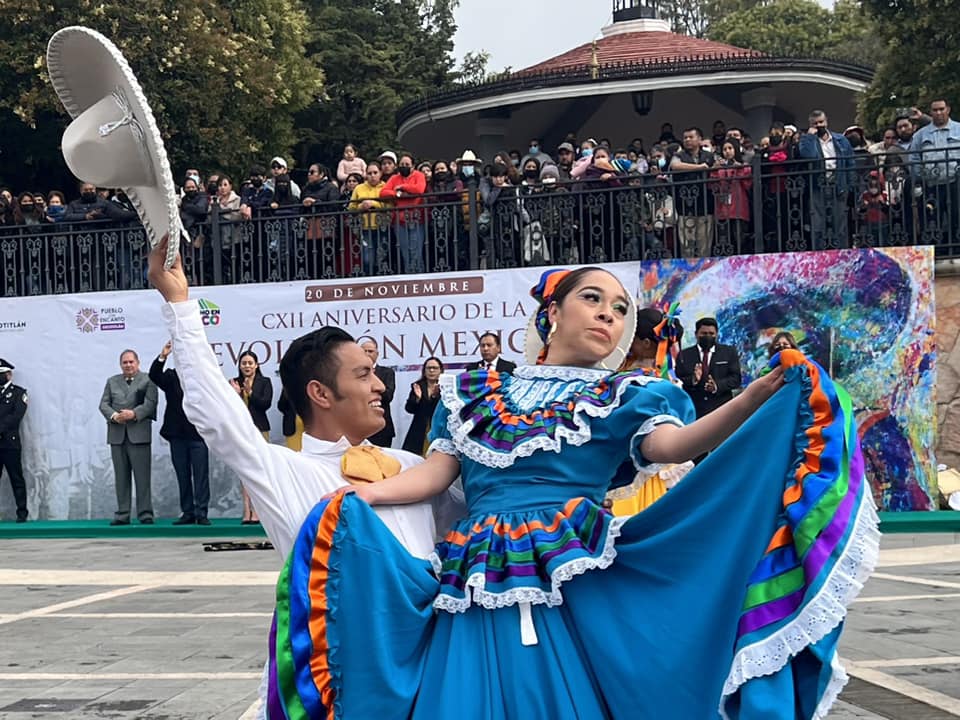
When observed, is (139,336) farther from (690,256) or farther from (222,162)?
(222,162)

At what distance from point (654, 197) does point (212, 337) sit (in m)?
5.13

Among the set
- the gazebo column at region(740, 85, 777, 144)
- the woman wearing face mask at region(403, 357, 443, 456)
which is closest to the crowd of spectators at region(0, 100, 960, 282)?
the woman wearing face mask at region(403, 357, 443, 456)

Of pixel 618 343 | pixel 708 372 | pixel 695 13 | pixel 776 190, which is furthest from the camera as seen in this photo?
pixel 695 13

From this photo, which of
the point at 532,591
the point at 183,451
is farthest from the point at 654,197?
the point at 532,591

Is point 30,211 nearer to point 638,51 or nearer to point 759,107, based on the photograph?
point 638,51

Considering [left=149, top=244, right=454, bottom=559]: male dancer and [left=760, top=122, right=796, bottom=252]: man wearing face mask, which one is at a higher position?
[left=760, top=122, right=796, bottom=252]: man wearing face mask

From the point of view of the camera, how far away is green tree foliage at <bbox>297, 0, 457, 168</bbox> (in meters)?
34.5

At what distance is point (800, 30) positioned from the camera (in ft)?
164

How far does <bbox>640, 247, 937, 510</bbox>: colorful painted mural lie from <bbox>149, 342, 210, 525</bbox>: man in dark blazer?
17.9 feet

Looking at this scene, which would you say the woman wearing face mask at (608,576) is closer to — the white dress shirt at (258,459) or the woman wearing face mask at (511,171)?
the white dress shirt at (258,459)

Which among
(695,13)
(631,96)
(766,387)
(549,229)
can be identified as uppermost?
(695,13)

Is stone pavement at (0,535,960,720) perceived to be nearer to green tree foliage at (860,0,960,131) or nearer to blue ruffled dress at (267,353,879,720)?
blue ruffled dress at (267,353,879,720)

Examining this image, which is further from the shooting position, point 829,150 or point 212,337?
point 212,337

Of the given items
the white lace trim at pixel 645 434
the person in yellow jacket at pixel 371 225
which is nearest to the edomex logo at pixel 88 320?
the person in yellow jacket at pixel 371 225
